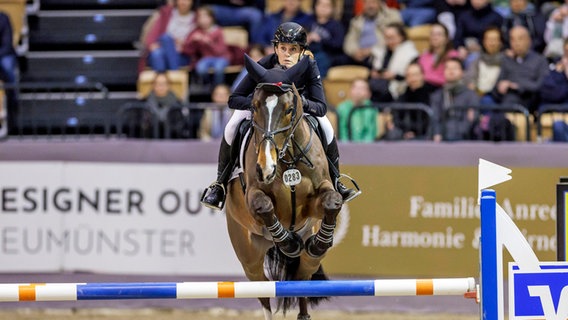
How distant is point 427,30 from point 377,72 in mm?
1123

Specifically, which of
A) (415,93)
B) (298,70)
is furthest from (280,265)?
(415,93)

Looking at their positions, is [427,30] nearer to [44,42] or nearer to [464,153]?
[464,153]

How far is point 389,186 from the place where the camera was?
1087 cm

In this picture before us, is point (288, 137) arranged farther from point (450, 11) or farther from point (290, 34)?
point (450, 11)

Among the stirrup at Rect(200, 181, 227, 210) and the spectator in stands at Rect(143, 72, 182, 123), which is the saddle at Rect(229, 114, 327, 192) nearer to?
the stirrup at Rect(200, 181, 227, 210)

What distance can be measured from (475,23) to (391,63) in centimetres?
119

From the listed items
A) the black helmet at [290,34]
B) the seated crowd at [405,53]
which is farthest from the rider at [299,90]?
the seated crowd at [405,53]

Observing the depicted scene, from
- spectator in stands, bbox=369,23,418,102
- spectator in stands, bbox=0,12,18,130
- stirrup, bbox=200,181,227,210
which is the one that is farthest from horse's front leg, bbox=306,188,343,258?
spectator in stands, bbox=0,12,18,130

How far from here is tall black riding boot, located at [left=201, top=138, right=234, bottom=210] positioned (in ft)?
26.3

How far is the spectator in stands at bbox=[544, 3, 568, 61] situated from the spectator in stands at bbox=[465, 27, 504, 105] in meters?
0.66

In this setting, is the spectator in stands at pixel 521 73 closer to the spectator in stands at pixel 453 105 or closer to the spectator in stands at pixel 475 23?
the spectator in stands at pixel 453 105

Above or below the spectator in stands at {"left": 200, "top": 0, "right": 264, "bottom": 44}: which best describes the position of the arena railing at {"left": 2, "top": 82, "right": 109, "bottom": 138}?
below

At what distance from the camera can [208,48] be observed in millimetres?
12992

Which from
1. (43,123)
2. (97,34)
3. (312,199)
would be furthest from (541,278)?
(97,34)
